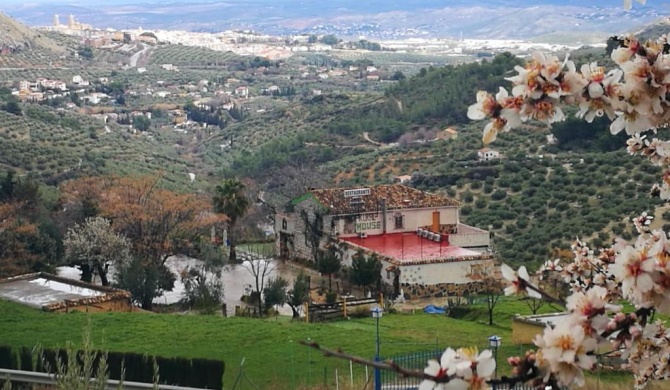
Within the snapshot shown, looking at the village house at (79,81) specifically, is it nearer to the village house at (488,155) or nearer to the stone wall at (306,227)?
the village house at (488,155)

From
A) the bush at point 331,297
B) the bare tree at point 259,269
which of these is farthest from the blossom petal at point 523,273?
the bush at point 331,297

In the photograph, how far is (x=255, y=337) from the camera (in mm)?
19141

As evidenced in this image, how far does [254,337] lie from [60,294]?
7107 mm

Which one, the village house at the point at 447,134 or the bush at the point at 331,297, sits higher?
the bush at the point at 331,297

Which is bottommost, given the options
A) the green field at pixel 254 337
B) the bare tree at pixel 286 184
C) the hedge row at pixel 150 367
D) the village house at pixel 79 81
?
the village house at pixel 79 81

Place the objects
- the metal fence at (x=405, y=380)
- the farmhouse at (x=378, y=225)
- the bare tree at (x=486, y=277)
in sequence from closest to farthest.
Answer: the metal fence at (x=405, y=380) < the bare tree at (x=486, y=277) < the farmhouse at (x=378, y=225)

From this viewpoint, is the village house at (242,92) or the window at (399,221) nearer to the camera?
the window at (399,221)

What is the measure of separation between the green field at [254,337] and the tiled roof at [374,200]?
29.3 feet

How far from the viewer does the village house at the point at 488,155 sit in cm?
4500

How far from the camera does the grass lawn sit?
16703 mm

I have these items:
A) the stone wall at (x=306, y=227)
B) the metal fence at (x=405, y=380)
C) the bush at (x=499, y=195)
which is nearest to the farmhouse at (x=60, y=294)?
the stone wall at (x=306, y=227)

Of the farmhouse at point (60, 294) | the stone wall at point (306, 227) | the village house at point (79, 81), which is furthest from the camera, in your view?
the village house at point (79, 81)

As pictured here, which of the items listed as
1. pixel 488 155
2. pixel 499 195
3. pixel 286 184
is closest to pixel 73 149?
pixel 286 184

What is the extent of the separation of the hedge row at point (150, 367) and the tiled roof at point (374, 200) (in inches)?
647
